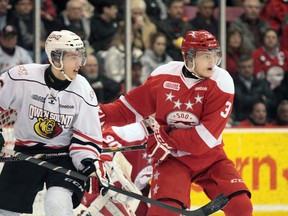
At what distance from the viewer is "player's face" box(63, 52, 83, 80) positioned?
4121 mm

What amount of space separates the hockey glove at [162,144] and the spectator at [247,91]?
2.04 m

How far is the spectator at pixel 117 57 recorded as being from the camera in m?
6.19

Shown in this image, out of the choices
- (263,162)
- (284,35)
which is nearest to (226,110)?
→ (263,162)

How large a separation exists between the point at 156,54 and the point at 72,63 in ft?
7.59

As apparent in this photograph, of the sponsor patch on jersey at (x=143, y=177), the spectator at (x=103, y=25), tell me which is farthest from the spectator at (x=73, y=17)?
the sponsor patch on jersey at (x=143, y=177)

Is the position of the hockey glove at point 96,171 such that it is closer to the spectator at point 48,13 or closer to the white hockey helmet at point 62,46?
the white hockey helmet at point 62,46

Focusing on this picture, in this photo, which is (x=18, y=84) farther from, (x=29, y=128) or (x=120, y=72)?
(x=120, y=72)

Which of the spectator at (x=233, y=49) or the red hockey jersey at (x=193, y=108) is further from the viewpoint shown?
the spectator at (x=233, y=49)

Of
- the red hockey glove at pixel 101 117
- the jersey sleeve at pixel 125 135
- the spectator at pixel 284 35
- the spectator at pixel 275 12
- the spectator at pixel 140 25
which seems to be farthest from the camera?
the spectator at pixel 275 12

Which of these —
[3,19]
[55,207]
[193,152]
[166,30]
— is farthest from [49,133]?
[166,30]

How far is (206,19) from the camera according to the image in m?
6.48

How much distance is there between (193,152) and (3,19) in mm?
2084

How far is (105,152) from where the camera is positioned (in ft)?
16.1

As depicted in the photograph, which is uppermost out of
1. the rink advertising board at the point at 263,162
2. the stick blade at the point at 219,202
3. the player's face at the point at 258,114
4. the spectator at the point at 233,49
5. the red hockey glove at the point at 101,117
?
the red hockey glove at the point at 101,117
